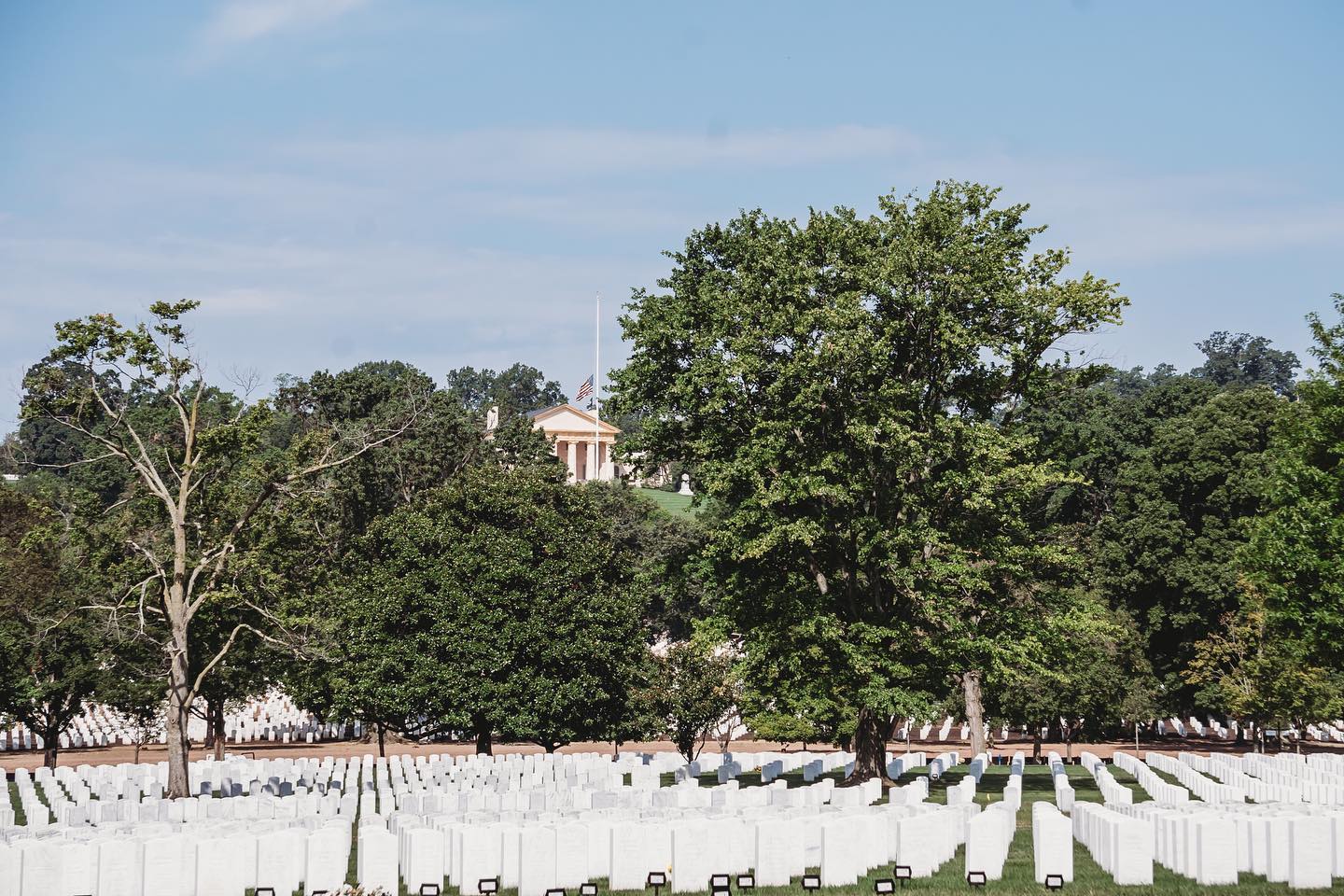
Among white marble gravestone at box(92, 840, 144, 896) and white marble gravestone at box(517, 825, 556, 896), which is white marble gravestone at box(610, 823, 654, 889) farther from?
white marble gravestone at box(92, 840, 144, 896)

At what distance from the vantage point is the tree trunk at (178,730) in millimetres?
30953

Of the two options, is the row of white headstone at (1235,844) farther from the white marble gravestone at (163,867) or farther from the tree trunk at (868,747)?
the tree trunk at (868,747)

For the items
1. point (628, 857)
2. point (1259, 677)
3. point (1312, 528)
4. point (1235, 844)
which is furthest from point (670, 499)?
point (1235, 844)

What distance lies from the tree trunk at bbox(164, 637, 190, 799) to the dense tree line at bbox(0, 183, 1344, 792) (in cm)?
9

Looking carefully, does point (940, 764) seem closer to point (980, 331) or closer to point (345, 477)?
point (980, 331)

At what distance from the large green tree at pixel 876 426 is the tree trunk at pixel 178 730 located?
11971 mm

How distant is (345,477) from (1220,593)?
39728 mm

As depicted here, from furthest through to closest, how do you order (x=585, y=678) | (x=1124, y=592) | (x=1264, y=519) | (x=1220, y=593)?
(x=1124, y=592), (x=1220, y=593), (x=585, y=678), (x=1264, y=519)

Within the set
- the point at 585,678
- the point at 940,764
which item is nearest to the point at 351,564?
the point at 585,678

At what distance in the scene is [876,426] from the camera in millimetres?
30562

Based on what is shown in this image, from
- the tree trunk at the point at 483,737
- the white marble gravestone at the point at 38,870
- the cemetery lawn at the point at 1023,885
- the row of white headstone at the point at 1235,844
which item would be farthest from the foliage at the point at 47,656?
the row of white headstone at the point at 1235,844

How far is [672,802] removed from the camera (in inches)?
904

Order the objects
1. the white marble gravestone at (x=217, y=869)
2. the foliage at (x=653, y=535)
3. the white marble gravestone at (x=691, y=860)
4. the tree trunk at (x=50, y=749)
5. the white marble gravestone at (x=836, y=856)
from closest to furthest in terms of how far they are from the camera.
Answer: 1. the white marble gravestone at (x=217, y=869)
2. the white marble gravestone at (x=691, y=860)
3. the white marble gravestone at (x=836, y=856)
4. the tree trunk at (x=50, y=749)
5. the foliage at (x=653, y=535)

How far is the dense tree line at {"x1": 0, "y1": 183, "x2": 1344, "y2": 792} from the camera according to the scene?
3136 centimetres
